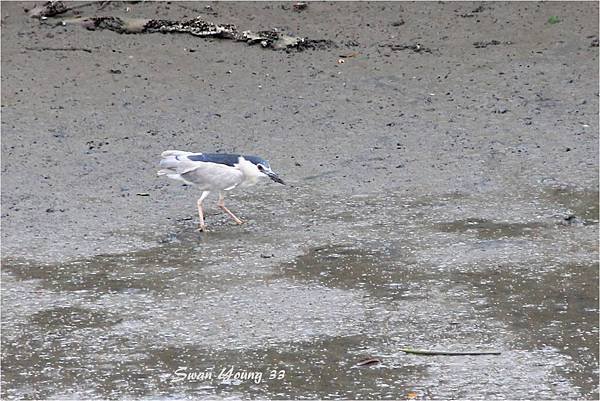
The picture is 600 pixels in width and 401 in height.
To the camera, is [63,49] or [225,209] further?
[63,49]

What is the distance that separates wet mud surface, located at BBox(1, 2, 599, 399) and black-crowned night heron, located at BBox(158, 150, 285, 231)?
0.25 metres

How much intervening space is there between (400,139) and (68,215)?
2711 millimetres

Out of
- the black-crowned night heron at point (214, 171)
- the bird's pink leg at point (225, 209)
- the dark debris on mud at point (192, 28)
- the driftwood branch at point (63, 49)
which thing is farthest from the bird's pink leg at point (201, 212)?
the driftwood branch at point (63, 49)

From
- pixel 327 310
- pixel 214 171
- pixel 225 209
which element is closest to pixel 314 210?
pixel 225 209

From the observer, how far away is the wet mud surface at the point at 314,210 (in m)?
5.48

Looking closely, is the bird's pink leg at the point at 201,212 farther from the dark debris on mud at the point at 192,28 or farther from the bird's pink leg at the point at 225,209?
the dark debris on mud at the point at 192,28

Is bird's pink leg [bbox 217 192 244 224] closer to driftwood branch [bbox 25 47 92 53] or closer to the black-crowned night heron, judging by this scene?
the black-crowned night heron

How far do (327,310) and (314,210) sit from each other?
1.71m

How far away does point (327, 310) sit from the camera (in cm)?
607

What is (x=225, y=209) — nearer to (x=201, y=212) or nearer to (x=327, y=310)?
(x=201, y=212)

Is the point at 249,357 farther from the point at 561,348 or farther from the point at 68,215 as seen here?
the point at 68,215

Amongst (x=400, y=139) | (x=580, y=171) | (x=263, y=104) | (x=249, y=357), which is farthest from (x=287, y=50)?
(x=249, y=357)

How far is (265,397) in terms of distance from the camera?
16.7 feet

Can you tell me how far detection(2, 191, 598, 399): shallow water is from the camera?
527cm
